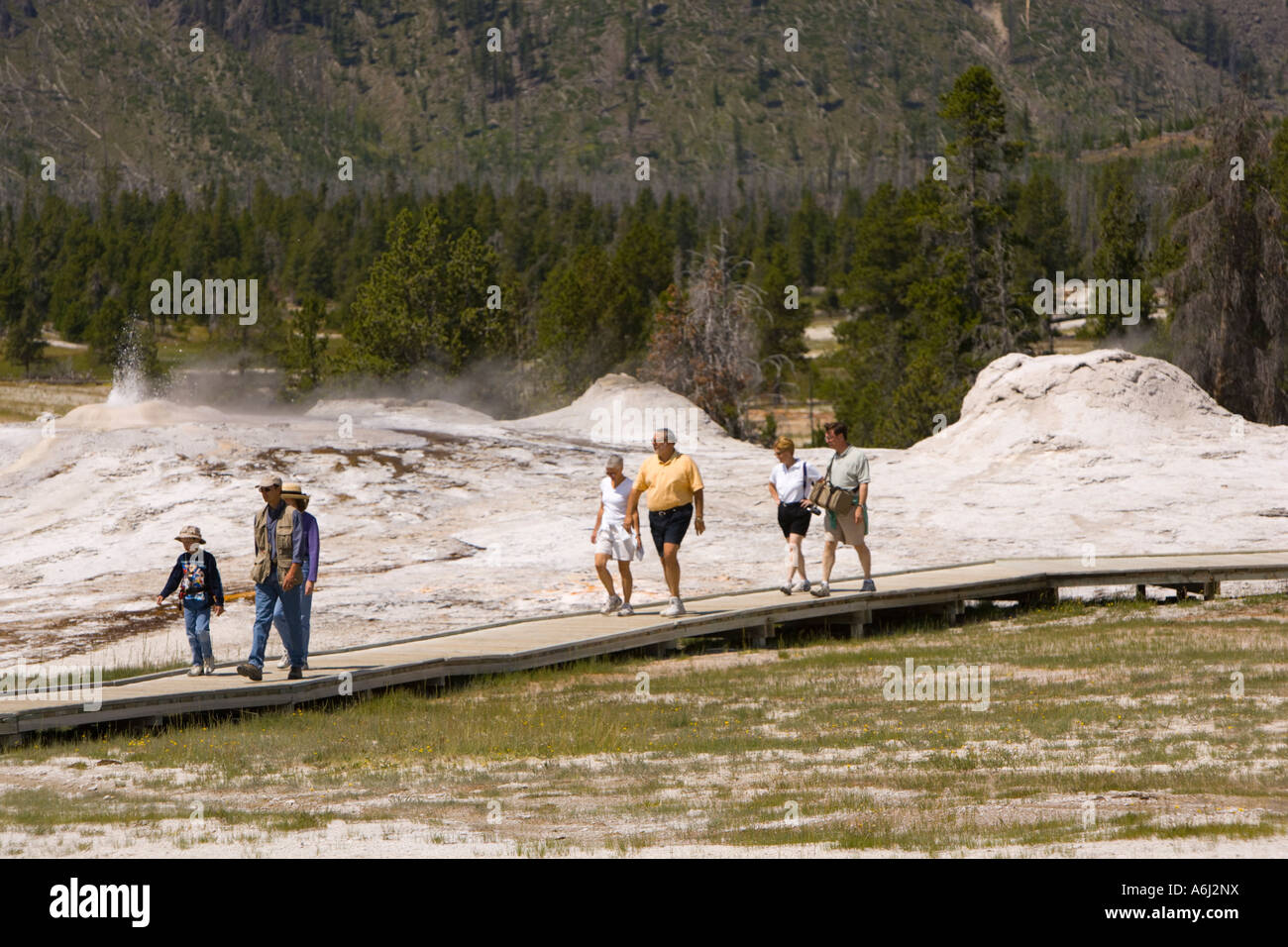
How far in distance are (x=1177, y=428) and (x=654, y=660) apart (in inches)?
682

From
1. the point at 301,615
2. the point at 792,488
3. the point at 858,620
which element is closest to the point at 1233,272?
the point at 858,620

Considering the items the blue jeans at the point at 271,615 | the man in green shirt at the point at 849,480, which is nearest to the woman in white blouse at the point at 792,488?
the man in green shirt at the point at 849,480

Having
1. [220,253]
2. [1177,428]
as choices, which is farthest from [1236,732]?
[220,253]

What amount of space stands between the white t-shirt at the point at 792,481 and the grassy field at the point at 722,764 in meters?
1.81

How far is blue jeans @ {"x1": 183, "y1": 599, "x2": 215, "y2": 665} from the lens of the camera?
539 inches

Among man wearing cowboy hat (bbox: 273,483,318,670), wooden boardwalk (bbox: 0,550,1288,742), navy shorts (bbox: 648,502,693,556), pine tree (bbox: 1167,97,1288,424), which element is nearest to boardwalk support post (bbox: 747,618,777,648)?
wooden boardwalk (bbox: 0,550,1288,742)

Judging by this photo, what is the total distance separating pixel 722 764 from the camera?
10.8 metres

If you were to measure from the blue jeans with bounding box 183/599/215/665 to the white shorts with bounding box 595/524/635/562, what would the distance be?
3.96m

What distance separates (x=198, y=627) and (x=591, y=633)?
4132 mm

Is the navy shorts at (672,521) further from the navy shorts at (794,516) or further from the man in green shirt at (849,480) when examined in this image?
the man in green shirt at (849,480)

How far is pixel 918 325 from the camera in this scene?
71.7 m

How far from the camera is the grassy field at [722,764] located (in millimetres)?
8445

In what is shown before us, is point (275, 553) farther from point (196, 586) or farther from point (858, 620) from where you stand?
point (858, 620)
